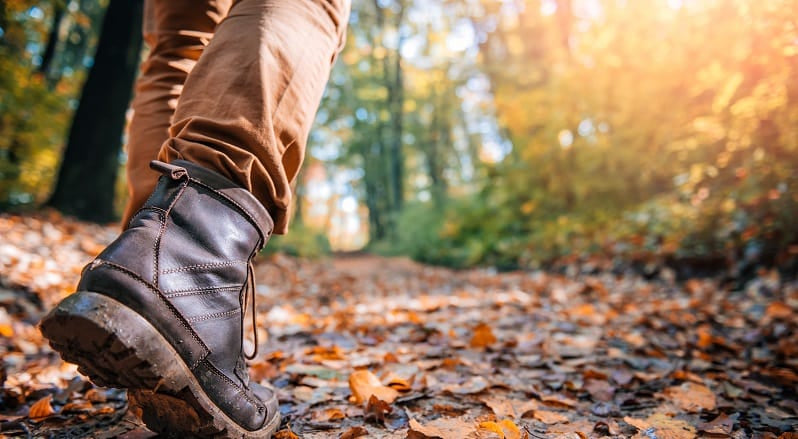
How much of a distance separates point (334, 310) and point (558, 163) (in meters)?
5.60

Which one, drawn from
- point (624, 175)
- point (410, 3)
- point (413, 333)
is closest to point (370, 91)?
point (410, 3)

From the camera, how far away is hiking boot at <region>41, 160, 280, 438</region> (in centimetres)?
76

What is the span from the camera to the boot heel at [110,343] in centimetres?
73

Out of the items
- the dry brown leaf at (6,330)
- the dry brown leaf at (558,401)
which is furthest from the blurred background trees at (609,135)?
the dry brown leaf at (6,330)

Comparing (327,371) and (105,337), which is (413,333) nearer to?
(327,371)

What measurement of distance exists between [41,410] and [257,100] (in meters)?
0.96

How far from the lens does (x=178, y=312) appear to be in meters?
0.84

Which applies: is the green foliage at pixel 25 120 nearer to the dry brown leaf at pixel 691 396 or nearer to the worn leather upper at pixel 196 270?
the worn leather upper at pixel 196 270

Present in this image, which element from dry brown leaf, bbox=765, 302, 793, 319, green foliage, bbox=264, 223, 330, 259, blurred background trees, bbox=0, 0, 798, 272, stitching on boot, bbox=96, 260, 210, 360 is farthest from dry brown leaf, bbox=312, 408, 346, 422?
green foliage, bbox=264, 223, 330, 259

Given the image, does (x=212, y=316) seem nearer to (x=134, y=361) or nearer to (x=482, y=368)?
(x=134, y=361)

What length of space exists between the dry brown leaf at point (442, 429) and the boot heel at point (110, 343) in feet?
1.70

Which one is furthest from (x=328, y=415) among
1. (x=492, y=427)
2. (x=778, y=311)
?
(x=778, y=311)

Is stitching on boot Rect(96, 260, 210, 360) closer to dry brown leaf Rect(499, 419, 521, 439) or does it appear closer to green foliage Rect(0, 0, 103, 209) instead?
dry brown leaf Rect(499, 419, 521, 439)

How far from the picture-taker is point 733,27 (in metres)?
3.65
